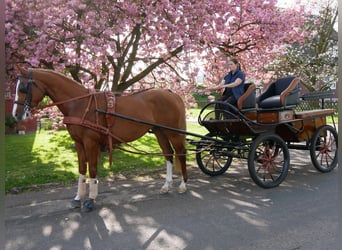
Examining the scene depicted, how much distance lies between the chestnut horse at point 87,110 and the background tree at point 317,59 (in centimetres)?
1661

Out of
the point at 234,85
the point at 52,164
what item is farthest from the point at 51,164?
the point at 234,85

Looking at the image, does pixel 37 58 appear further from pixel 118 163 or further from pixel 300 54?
pixel 300 54

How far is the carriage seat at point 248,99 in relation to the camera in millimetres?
5570

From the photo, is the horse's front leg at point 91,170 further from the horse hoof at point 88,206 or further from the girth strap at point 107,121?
the girth strap at point 107,121

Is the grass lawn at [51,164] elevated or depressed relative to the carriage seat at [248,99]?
depressed

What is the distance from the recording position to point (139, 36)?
8.27 metres

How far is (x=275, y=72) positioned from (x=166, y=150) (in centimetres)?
1645

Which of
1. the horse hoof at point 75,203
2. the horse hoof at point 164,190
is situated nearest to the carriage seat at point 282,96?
the horse hoof at point 164,190

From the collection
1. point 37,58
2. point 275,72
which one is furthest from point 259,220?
point 275,72

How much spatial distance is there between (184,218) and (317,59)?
2033cm

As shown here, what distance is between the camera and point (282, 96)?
576 cm

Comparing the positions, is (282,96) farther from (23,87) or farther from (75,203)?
(23,87)

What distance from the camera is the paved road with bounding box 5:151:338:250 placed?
136 inches

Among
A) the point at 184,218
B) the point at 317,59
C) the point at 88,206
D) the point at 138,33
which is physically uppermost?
the point at 317,59
